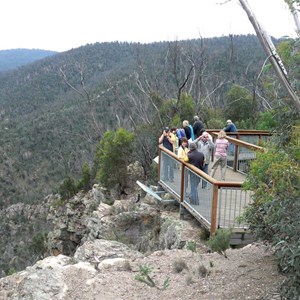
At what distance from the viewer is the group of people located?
9461mm

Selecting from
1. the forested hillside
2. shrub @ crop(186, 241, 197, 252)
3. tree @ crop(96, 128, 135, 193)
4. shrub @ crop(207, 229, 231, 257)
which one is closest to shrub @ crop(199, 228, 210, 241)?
shrub @ crop(186, 241, 197, 252)

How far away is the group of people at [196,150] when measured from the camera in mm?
9461

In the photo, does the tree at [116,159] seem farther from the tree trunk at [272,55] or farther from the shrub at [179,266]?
the tree trunk at [272,55]

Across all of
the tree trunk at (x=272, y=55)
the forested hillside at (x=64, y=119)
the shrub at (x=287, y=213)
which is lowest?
the forested hillside at (x=64, y=119)

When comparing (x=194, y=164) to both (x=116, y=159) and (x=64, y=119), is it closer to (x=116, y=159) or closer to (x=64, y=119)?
(x=116, y=159)

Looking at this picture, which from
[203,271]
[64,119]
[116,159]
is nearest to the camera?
[203,271]

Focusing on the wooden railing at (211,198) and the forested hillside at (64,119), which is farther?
the forested hillside at (64,119)

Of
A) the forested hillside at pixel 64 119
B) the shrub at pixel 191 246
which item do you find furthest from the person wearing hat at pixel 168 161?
the forested hillside at pixel 64 119

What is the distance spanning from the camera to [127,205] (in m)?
14.5

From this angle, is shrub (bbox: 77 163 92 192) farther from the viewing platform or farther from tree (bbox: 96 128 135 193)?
the viewing platform

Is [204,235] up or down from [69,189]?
up

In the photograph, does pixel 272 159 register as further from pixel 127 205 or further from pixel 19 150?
pixel 19 150

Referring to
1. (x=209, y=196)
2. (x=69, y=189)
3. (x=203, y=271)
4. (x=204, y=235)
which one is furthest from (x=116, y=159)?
(x=203, y=271)

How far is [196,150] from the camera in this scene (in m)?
9.55
